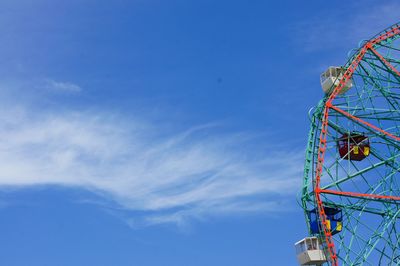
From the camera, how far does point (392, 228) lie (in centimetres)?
5384

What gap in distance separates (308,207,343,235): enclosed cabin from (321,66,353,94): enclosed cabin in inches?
422

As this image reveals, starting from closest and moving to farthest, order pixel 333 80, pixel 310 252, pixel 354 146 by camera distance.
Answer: pixel 310 252 < pixel 354 146 < pixel 333 80

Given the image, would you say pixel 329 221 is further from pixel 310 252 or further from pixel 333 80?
pixel 333 80

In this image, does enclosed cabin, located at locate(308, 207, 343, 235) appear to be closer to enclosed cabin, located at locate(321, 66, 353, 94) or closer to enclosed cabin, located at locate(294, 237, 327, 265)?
enclosed cabin, located at locate(294, 237, 327, 265)

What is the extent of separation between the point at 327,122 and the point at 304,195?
6490 mm

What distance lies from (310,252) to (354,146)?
977 cm

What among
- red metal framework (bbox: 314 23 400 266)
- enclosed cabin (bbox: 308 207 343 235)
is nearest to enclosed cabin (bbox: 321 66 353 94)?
red metal framework (bbox: 314 23 400 266)

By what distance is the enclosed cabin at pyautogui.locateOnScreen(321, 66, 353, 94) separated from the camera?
55281mm

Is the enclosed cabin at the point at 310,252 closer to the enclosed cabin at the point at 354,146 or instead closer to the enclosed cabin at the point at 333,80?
the enclosed cabin at the point at 354,146

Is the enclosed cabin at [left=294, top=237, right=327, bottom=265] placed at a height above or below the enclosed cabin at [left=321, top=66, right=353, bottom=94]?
below

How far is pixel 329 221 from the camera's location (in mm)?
49844

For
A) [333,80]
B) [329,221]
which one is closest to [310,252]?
[329,221]

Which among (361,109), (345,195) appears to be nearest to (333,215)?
(345,195)

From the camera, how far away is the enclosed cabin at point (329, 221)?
1954 inches
